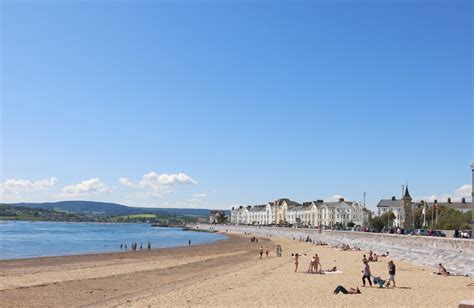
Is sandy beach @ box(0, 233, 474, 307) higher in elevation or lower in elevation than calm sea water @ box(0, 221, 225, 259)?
higher

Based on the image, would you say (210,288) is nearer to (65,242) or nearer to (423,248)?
(423,248)

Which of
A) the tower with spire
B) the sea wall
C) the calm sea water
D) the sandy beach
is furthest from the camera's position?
the tower with spire

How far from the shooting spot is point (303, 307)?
19.5 m

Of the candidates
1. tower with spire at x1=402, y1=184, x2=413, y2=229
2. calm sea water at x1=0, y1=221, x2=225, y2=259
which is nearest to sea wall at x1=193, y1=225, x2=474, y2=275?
calm sea water at x1=0, y1=221, x2=225, y2=259

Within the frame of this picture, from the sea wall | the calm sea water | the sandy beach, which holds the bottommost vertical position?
the calm sea water

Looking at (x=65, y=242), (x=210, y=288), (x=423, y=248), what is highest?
(x=423, y=248)

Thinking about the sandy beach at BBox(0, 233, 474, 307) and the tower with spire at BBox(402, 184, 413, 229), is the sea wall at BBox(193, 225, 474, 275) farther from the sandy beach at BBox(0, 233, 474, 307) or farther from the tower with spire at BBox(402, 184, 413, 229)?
the tower with spire at BBox(402, 184, 413, 229)

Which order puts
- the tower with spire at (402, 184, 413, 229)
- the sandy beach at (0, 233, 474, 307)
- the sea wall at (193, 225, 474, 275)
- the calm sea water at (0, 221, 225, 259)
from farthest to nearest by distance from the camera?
the tower with spire at (402, 184, 413, 229), the calm sea water at (0, 221, 225, 259), the sea wall at (193, 225, 474, 275), the sandy beach at (0, 233, 474, 307)

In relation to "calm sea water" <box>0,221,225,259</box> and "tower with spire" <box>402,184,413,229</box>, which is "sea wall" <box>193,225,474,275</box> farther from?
"tower with spire" <box>402,184,413,229</box>

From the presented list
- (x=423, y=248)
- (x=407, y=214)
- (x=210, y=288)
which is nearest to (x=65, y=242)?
(x=423, y=248)

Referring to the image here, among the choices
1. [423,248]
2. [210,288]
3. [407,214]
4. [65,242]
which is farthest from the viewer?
[407,214]

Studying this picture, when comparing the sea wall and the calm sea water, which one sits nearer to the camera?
the sea wall

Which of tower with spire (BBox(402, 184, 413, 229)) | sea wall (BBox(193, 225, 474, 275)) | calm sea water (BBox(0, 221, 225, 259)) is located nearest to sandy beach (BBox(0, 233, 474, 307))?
sea wall (BBox(193, 225, 474, 275))

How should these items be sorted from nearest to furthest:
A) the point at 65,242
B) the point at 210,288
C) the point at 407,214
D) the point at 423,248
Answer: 1. the point at 210,288
2. the point at 423,248
3. the point at 65,242
4. the point at 407,214
